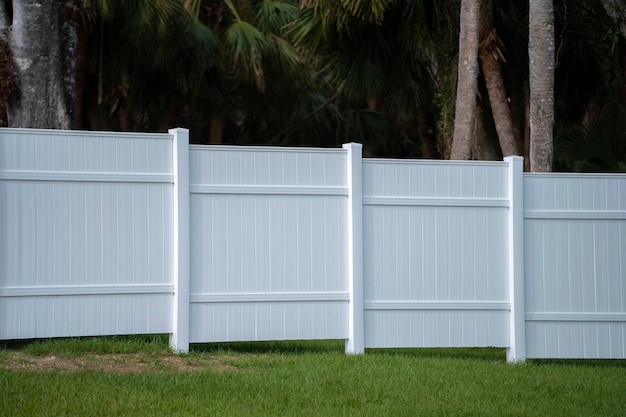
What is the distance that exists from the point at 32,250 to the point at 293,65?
10.5 m

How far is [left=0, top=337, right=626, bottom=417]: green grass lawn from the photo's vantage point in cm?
602

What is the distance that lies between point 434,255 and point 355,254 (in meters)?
0.73

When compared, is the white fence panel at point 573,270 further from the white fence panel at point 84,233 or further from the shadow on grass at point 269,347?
the white fence panel at point 84,233

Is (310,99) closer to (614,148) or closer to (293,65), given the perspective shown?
(293,65)

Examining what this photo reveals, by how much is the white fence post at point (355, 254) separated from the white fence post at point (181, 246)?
1.39 meters

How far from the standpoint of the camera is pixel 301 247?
8148 mm

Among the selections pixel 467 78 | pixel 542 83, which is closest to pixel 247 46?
pixel 467 78

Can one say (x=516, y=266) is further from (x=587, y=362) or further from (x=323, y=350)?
(x=323, y=350)

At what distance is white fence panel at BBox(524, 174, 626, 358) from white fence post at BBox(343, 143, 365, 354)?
1512 millimetres

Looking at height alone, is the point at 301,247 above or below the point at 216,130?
below

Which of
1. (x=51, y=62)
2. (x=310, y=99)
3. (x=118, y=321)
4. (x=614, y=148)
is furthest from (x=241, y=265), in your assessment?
(x=310, y=99)

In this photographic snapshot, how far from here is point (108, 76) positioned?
56.2 ft

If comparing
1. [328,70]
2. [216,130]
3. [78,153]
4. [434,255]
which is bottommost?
[434,255]

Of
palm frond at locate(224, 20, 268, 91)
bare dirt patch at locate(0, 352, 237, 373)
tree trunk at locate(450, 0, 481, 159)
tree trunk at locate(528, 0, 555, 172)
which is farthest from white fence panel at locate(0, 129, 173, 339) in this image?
palm frond at locate(224, 20, 268, 91)
